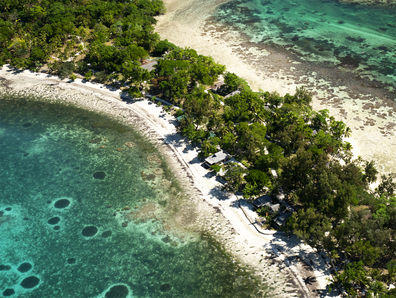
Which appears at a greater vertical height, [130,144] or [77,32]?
[77,32]

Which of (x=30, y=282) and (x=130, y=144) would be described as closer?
(x=30, y=282)

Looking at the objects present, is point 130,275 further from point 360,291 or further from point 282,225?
point 360,291

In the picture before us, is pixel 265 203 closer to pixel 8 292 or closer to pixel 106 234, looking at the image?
pixel 106 234

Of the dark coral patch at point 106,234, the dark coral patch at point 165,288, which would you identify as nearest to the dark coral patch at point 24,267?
the dark coral patch at point 106,234

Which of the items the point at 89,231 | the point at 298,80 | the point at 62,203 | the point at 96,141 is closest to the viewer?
the point at 89,231

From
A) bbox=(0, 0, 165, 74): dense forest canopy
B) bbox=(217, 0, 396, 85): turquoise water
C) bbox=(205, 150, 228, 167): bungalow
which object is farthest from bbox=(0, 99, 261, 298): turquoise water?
bbox=(217, 0, 396, 85): turquoise water

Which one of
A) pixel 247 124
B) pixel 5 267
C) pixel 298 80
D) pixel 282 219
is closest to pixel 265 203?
pixel 282 219

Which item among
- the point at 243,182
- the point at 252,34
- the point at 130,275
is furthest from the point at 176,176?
the point at 252,34

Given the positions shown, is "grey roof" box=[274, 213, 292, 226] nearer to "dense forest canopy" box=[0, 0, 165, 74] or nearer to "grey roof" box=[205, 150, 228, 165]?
"grey roof" box=[205, 150, 228, 165]

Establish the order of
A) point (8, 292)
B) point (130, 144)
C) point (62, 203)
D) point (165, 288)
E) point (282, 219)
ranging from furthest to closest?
point (130, 144)
point (62, 203)
point (282, 219)
point (8, 292)
point (165, 288)
